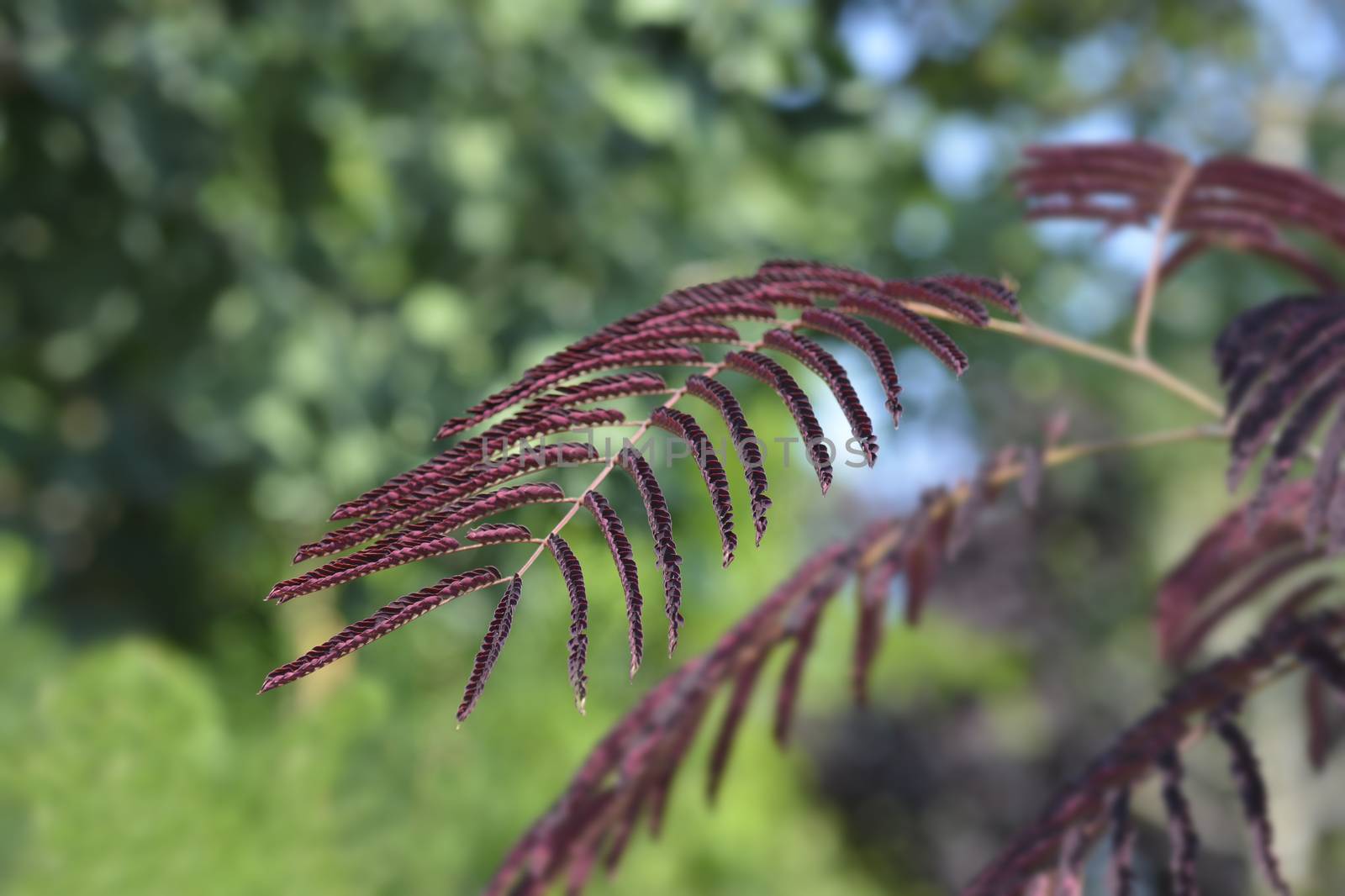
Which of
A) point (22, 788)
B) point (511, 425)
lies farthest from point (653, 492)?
point (22, 788)

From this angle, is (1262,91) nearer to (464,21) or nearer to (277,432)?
(464,21)

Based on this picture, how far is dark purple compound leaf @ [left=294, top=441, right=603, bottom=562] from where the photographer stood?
375mm

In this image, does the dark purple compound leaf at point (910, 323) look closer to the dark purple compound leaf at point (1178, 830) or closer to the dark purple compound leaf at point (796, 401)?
→ the dark purple compound leaf at point (796, 401)

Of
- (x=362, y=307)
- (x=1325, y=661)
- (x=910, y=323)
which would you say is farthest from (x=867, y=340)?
(x=362, y=307)

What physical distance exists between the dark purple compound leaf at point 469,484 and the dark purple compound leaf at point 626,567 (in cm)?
2

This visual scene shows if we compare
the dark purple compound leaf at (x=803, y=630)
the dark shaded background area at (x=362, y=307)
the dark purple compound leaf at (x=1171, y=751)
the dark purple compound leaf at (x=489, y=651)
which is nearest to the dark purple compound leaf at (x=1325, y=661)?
the dark purple compound leaf at (x=1171, y=751)

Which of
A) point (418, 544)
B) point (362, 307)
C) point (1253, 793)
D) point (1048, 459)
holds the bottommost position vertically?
point (1253, 793)

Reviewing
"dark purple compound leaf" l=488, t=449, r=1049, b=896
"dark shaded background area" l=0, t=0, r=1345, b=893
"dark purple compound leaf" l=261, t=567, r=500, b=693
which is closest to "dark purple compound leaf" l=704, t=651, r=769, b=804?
"dark purple compound leaf" l=488, t=449, r=1049, b=896

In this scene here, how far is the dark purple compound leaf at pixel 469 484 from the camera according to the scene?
0.37 m

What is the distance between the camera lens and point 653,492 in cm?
37

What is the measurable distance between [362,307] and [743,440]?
8.22ft

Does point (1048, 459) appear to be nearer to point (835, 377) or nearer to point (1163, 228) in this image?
point (1163, 228)

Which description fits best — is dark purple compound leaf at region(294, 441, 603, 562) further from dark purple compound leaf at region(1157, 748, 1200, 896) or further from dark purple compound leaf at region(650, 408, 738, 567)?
dark purple compound leaf at region(1157, 748, 1200, 896)

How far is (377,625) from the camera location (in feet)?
1.14
